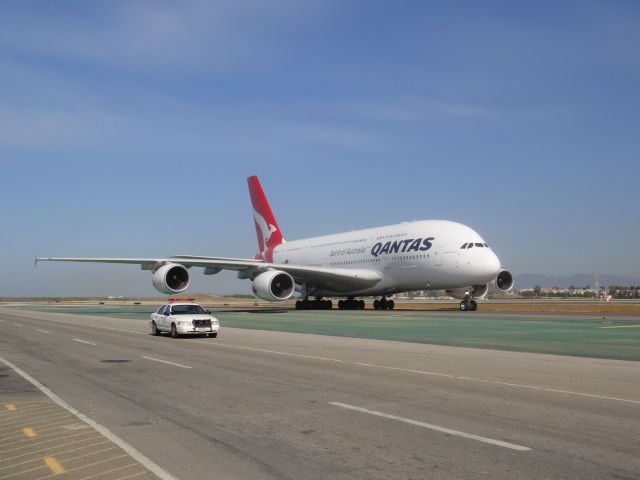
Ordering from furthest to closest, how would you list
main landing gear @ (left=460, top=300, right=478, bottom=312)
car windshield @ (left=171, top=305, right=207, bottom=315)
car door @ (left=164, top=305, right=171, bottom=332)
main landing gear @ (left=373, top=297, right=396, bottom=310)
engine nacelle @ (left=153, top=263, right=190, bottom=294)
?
main landing gear @ (left=373, top=297, right=396, bottom=310) < engine nacelle @ (left=153, top=263, right=190, bottom=294) < main landing gear @ (left=460, top=300, right=478, bottom=312) < car windshield @ (left=171, top=305, right=207, bottom=315) < car door @ (left=164, top=305, right=171, bottom=332)

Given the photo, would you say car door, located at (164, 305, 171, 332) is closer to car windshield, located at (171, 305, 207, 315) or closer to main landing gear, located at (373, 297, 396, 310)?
car windshield, located at (171, 305, 207, 315)

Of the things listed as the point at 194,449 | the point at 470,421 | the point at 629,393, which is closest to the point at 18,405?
the point at 194,449

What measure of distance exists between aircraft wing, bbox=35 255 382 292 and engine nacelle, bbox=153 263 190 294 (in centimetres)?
90

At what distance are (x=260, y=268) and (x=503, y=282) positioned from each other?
55.4ft

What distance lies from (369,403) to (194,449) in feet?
12.1

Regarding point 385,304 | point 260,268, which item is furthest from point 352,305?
point 260,268

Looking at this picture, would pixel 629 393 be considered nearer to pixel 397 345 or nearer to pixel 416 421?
pixel 416 421

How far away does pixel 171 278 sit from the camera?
44750 millimetres

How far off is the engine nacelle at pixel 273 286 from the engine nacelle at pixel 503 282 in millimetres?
13818

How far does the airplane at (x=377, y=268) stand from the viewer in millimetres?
41094

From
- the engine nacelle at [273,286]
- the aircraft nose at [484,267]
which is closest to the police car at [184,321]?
the engine nacelle at [273,286]

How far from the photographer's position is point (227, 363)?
1625 centimetres

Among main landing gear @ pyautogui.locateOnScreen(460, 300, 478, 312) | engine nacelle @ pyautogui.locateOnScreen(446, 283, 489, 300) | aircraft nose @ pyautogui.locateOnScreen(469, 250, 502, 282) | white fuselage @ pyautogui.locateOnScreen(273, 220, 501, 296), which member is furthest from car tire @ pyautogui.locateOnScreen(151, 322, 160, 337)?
engine nacelle @ pyautogui.locateOnScreen(446, 283, 489, 300)

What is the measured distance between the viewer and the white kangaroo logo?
63.9 meters
